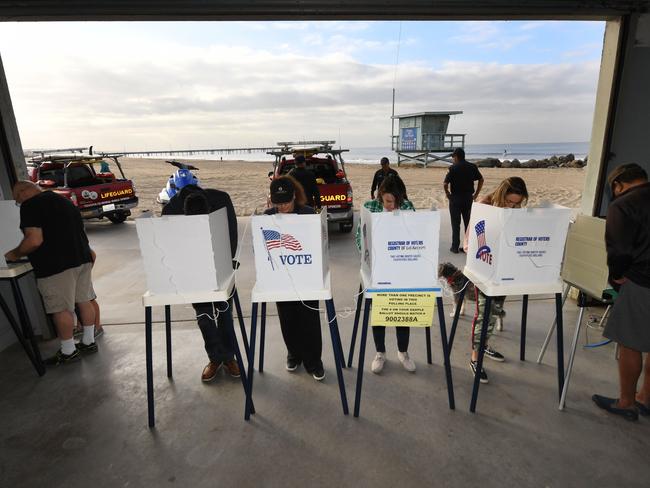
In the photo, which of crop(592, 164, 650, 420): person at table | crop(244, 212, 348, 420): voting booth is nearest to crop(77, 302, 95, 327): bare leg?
crop(244, 212, 348, 420): voting booth

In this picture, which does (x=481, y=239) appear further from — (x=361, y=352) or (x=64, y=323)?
(x=64, y=323)

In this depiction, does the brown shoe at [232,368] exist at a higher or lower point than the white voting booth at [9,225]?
lower

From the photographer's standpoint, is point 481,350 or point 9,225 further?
point 9,225

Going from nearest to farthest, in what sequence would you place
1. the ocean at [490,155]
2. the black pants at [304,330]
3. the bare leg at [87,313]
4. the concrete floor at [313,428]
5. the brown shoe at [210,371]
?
1. the concrete floor at [313,428]
2. the black pants at [304,330]
3. the brown shoe at [210,371]
4. the bare leg at [87,313]
5. the ocean at [490,155]

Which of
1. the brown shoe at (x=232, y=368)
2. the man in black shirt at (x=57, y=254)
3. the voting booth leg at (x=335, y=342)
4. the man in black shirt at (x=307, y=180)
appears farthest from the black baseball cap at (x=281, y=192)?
the man in black shirt at (x=307, y=180)

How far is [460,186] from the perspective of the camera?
19.1 ft

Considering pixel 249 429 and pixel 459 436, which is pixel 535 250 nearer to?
pixel 459 436

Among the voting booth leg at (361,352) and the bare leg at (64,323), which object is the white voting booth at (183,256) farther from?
the bare leg at (64,323)

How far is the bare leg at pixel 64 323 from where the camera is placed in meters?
3.21

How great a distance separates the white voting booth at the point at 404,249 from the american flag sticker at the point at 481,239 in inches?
19.8

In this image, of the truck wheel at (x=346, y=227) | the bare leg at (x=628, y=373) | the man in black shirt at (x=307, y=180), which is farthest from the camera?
the truck wheel at (x=346, y=227)

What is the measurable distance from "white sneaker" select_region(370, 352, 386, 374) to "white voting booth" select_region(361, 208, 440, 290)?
1050mm

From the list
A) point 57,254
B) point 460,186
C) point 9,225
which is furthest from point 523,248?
point 9,225

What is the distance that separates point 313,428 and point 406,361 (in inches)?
40.5
